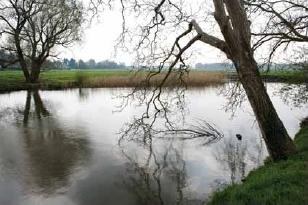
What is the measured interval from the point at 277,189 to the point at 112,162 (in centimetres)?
594

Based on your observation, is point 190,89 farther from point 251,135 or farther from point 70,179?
point 70,179

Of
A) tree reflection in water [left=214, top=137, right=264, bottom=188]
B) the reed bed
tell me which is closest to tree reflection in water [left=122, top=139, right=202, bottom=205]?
tree reflection in water [left=214, top=137, right=264, bottom=188]

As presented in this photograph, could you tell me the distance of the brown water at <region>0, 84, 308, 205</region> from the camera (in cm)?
830

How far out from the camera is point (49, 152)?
39.9 ft

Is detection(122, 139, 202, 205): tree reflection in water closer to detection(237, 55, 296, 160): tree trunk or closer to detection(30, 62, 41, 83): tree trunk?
detection(237, 55, 296, 160): tree trunk

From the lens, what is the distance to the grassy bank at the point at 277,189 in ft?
17.9

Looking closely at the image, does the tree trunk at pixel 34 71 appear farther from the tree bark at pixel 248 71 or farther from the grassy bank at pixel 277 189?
the grassy bank at pixel 277 189

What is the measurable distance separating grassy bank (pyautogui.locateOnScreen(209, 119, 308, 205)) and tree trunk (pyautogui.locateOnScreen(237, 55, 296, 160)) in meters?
0.46

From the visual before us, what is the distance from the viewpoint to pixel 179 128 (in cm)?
1552

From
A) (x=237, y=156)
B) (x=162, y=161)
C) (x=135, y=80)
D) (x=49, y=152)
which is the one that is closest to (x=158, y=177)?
(x=162, y=161)

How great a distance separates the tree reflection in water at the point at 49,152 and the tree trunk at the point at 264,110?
4.50 metres

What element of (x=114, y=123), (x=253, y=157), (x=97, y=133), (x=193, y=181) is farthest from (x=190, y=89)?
(x=193, y=181)

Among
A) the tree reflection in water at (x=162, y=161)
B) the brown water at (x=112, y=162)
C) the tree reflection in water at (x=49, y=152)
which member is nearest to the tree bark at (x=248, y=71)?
the brown water at (x=112, y=162)

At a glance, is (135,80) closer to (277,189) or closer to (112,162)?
(112,162)
